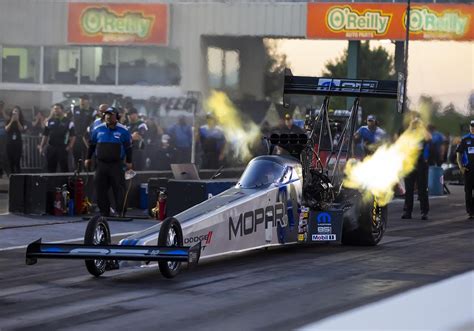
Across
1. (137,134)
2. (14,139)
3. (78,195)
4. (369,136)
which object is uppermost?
(369,136)

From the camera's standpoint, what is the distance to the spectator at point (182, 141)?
26234mm

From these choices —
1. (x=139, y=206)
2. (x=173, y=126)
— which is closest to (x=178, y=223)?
(x=139, y=206)

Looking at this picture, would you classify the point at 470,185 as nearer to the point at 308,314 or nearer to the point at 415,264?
the point at 415,264

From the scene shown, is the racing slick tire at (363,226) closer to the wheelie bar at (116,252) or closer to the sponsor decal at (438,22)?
the wheelie bar at (116,252)

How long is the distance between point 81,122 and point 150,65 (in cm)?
194

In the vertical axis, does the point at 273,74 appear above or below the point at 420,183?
above

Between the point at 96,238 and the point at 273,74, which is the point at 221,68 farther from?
the point at 96,238

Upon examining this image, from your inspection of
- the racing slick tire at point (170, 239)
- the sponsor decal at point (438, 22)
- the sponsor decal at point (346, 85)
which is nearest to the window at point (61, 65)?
the sponsor decal at point (346, 85)

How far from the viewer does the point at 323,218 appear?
13648mm

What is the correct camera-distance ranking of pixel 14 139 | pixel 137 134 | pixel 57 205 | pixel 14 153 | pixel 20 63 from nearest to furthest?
pixel 57 205 → pixel 20 63 → pixel 137 134 → pixel 14 139 → pixel 14 153

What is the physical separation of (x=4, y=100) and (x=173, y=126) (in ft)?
14.6

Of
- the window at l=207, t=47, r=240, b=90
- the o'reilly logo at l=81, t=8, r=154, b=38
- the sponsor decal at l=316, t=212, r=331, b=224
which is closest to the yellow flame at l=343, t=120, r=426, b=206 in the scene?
the sponsor decal at l=316, t=212, r=331, b=224

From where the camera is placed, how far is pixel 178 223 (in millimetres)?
10922

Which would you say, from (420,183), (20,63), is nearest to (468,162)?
(420,183)
